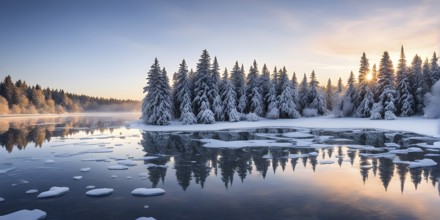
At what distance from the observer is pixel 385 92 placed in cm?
5506

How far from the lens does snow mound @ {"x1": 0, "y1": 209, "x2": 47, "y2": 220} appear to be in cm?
841

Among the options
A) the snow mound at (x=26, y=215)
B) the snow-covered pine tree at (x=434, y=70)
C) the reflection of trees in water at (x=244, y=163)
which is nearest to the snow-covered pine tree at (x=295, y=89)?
the snow-covered pine tree at (x=434, y=70)

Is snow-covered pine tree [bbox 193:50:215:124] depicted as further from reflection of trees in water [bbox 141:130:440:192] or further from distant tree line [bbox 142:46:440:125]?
reflection of trees in water [bbox 141:130:440:192]

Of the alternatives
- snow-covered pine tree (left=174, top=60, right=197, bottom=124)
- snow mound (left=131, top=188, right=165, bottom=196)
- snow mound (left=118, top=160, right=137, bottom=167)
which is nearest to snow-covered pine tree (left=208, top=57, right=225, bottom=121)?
snow-covered pine tree (left=174, top=60, right=197, bottom=124)

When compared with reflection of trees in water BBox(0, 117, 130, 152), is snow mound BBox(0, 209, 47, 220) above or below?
below

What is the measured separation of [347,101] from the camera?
64.2 metres

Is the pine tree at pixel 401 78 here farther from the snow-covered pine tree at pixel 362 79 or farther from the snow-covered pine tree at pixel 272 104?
the snow-covered pine tree at pixel 272 104

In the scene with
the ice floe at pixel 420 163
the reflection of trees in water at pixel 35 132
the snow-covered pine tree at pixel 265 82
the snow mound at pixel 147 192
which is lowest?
the ice floe at pixel 420 163

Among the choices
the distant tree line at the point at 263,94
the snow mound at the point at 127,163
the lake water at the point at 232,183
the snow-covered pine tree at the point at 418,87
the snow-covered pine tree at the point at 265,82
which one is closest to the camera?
the lake water at the point at 232,183

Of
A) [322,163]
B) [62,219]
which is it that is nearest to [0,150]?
[62,219]

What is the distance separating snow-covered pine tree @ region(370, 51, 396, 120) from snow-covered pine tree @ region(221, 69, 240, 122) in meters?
24.3

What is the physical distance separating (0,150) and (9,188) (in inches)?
507

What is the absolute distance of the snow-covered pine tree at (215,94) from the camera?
5208 cm

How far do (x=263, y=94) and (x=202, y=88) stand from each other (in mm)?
15953
